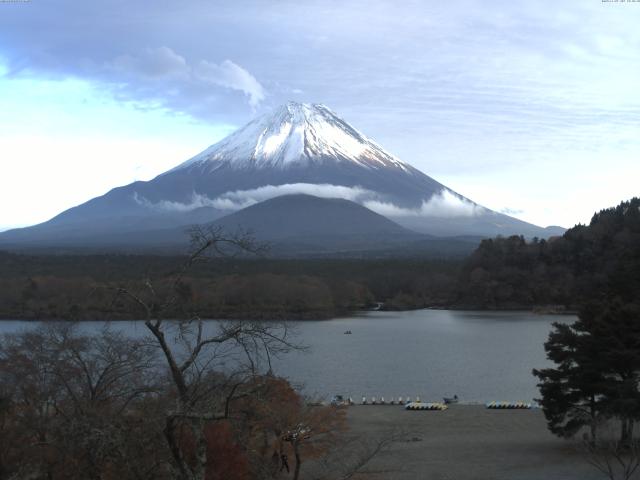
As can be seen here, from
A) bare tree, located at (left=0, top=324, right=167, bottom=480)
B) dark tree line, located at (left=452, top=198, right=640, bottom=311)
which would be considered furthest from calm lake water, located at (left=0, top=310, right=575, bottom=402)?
dark tree line, located at (left=452, top=198, right=640, bottom=311)

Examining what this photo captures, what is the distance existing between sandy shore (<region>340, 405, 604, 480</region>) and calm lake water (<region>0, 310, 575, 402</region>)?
1858 mm

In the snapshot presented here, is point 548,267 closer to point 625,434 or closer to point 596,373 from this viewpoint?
point 596,373

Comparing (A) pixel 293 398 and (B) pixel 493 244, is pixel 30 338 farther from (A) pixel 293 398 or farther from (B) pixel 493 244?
(B) pixel 493 244

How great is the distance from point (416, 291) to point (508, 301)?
5.98m

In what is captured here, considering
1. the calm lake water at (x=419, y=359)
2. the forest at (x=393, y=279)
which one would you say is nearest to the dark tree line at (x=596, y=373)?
the calm lake water at (x=419, y=359)

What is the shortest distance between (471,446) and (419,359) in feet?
36.2

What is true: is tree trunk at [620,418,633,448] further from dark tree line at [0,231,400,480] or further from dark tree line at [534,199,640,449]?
dark tree line at [0,231,400,480]

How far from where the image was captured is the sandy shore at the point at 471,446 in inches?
400

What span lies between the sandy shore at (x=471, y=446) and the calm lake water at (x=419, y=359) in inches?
73.2

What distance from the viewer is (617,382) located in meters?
10.4

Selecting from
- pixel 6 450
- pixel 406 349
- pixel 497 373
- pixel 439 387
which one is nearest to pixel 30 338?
pixel 6 450

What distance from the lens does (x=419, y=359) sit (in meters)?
23.3

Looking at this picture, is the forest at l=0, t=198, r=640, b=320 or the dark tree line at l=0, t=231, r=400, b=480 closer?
the dark tree line at l=0, t=231, r=400, b=480

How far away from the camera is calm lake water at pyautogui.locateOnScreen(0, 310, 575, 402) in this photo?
61.0 feet
